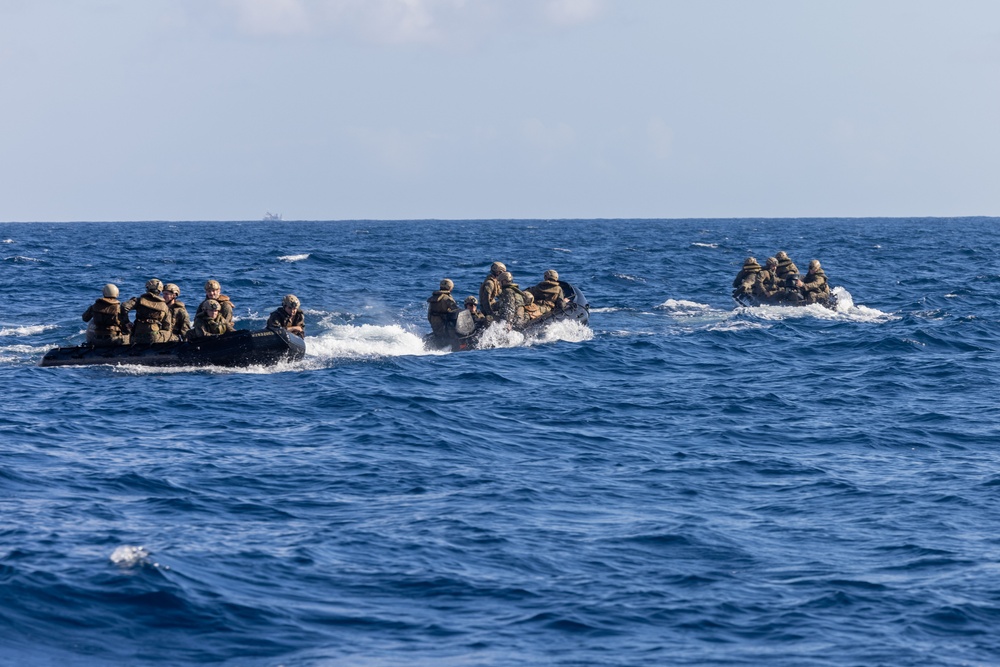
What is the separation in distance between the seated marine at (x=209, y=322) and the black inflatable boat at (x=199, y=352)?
0.27m

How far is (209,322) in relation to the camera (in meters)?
23.5

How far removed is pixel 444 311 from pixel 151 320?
21.2ft

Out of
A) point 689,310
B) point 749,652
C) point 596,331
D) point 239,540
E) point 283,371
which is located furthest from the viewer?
point 689,310

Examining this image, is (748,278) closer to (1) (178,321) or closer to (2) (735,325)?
(2) (735,325)

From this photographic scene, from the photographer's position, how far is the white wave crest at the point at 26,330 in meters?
29.2

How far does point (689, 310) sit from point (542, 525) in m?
23.5

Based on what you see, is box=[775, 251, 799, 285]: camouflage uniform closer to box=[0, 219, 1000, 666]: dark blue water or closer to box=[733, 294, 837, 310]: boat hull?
box=[733, 294, 837, 310]: boat hull

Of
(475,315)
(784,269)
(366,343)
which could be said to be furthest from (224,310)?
(784,269)

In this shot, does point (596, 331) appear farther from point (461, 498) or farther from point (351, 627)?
point (351, 627)

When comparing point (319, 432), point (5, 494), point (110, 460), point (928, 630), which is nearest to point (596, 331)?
point (319, 432)

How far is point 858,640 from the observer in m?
9.85

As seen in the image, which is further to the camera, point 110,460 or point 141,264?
point 141,264

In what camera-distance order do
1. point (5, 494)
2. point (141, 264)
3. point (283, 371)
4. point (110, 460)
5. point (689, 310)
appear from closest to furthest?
1. point (5, 494)
2. point (110, 460)
3. point (283, 371)
4. point (689, 310)
5. point (141, 264)

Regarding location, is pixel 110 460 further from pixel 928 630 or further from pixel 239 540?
pixel 928 630
